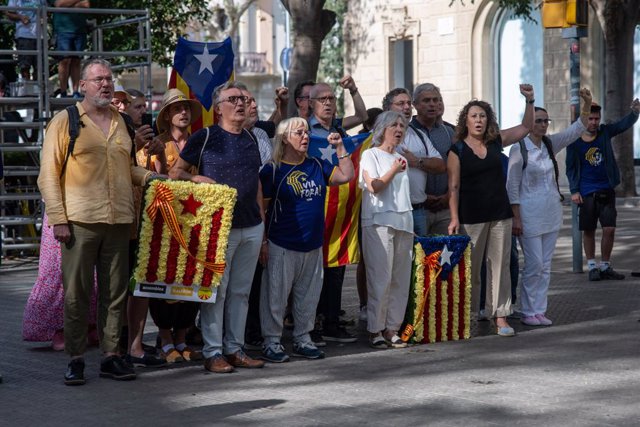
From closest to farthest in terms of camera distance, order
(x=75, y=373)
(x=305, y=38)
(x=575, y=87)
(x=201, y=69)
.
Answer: (x=75, y=373)
(x=201, y=69)
(x=575, y=87)
(x=305, y=38)

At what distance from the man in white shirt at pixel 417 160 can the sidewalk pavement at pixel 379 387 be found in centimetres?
110

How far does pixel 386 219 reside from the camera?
970 cm

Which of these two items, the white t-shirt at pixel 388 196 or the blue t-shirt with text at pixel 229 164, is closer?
the blue t-shirt with text at pixel 229 164

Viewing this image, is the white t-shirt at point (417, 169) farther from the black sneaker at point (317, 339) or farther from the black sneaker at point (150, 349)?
the black sneaker at point (150, 349)

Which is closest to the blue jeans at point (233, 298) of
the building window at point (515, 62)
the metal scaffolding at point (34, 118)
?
the metal scaffolding at point (34, 118)

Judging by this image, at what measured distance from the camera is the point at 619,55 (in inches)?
968

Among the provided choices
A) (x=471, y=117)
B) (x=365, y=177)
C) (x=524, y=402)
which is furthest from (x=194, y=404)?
(x=471, y=117)

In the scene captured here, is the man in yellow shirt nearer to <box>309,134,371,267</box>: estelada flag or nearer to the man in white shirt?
<box>309,134,371,267</box>: estelada flag

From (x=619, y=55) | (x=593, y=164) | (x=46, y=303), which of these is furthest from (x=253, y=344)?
(x=619, y=55)

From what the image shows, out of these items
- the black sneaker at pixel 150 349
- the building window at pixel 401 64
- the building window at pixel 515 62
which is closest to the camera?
the black sneaker at pixel 150 349

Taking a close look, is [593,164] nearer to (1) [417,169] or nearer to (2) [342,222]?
(1) [417,169]

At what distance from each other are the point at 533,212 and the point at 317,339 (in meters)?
2.27

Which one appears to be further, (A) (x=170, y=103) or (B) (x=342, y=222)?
(B) (x=342, y=222)

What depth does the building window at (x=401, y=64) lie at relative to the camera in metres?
37.3
